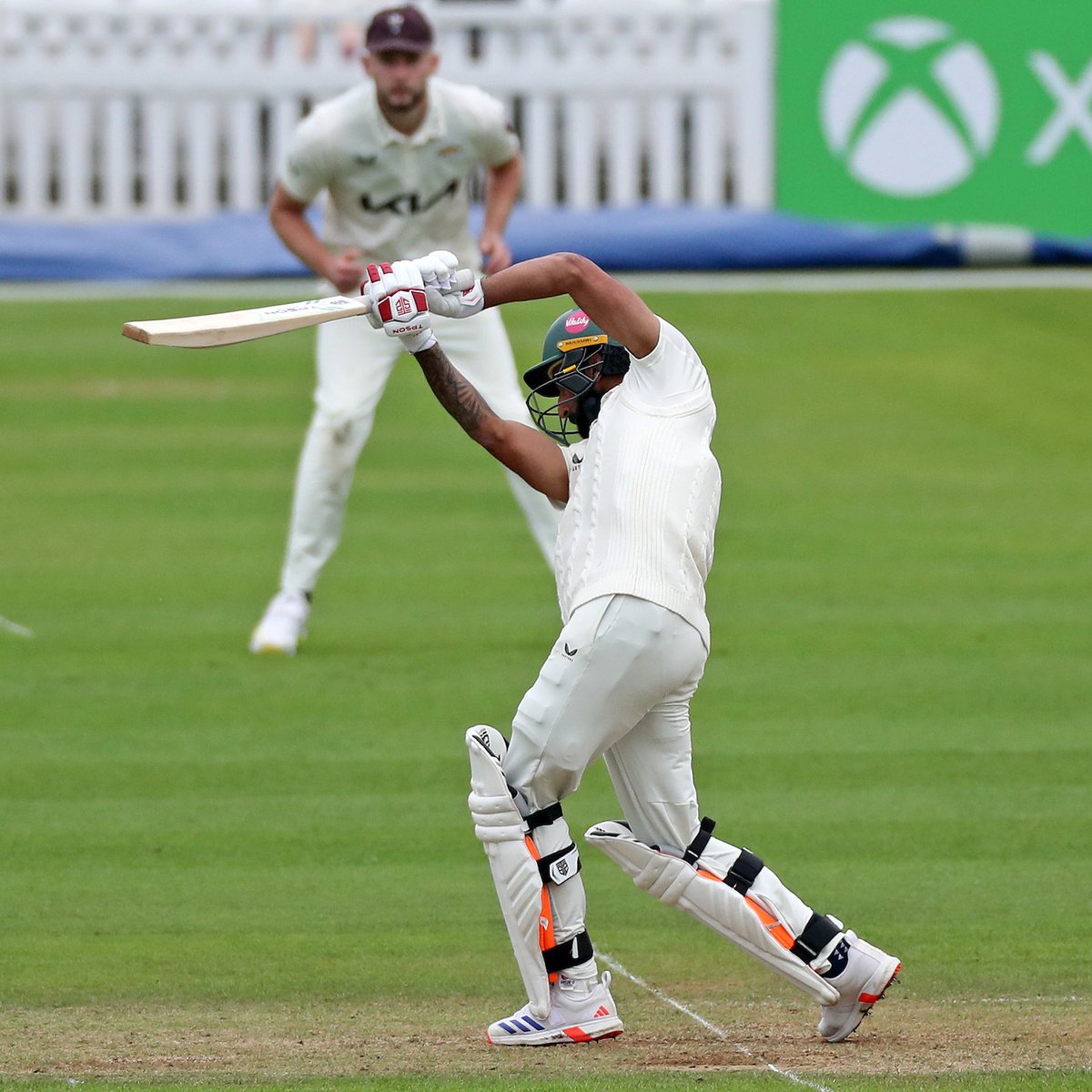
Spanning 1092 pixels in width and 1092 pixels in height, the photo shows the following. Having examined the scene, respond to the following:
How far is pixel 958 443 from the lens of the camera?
14.3 meters

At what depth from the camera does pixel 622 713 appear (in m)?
4.86

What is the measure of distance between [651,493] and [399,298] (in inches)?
28.6

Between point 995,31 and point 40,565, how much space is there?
9339 mm

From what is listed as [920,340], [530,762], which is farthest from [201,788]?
[920,340]

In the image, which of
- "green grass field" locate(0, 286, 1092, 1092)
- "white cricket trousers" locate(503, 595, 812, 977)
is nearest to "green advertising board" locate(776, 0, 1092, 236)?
"green grass field" locate(0, 286, 1092, 1092)

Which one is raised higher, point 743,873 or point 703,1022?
point 743,873

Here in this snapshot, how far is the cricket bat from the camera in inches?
197

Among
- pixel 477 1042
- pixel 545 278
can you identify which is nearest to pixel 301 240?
pixel 545 278

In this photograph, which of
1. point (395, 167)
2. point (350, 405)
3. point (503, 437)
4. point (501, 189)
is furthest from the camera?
point (501, 189)

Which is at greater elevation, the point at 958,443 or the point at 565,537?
the point at 565,537

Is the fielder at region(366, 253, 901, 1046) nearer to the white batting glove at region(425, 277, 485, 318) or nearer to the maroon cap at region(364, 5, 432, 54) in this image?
the white batting glove at region(425, 277, 485, 318)

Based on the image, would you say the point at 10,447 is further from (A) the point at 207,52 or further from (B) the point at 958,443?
(B) the point at 958,443

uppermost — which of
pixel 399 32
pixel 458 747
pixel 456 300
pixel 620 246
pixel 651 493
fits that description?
pixel 399 32

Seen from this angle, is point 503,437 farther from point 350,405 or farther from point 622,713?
point 350,405
